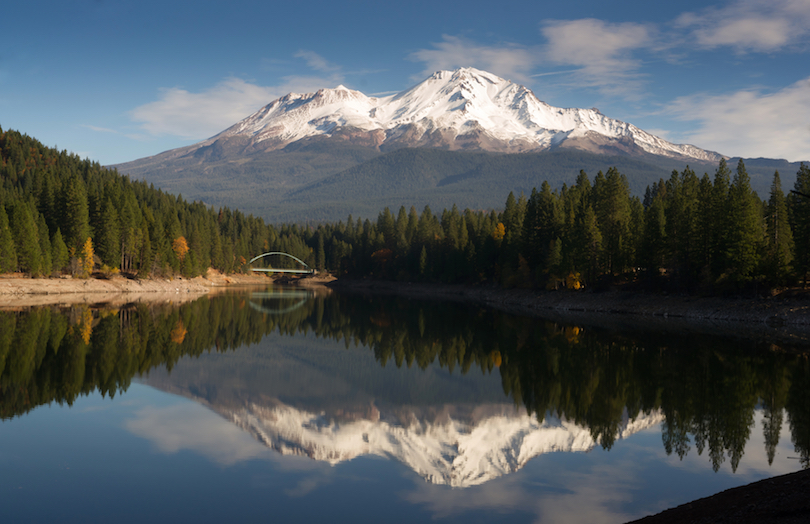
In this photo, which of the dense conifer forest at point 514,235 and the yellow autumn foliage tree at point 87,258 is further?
the yellow autumn foliage tree at point 87,258

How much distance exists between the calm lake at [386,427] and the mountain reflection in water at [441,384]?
142 mm

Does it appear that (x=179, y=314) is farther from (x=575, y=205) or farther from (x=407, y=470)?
(x=575, y=205)

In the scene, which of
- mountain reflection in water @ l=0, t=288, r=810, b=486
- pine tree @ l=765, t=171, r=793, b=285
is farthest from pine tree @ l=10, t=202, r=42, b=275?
pine tree @ l=765, t=171, r=793, b=285

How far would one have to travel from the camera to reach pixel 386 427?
2261cm

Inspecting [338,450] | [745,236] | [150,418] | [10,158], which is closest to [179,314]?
[150,418]

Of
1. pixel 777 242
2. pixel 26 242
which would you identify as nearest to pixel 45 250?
pixel 26 242

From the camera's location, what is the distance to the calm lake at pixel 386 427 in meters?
14.7

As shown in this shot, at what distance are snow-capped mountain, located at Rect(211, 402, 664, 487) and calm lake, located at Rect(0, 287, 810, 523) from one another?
0.11 metres

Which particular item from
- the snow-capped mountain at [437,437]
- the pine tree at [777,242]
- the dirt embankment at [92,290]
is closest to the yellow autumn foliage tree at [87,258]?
the dirt embankment at [92,290]

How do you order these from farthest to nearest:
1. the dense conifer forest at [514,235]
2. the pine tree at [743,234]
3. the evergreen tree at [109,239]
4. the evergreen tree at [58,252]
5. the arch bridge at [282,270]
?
A: the arch bridge at [282,270] → the evergreen tree at [109,239] → the evergreen tree at [58,252] → the dense conifer forest at [514,235] → the pine tree at [743,234]

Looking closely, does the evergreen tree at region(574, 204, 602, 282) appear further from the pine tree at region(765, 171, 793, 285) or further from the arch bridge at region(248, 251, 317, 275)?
the arch bridge at region(248, 251, 317, 275)

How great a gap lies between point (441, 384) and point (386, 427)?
905 cm

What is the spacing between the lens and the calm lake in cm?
1473

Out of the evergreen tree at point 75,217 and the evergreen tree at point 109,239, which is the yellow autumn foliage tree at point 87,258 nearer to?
the evergreen tree at point 75,217
